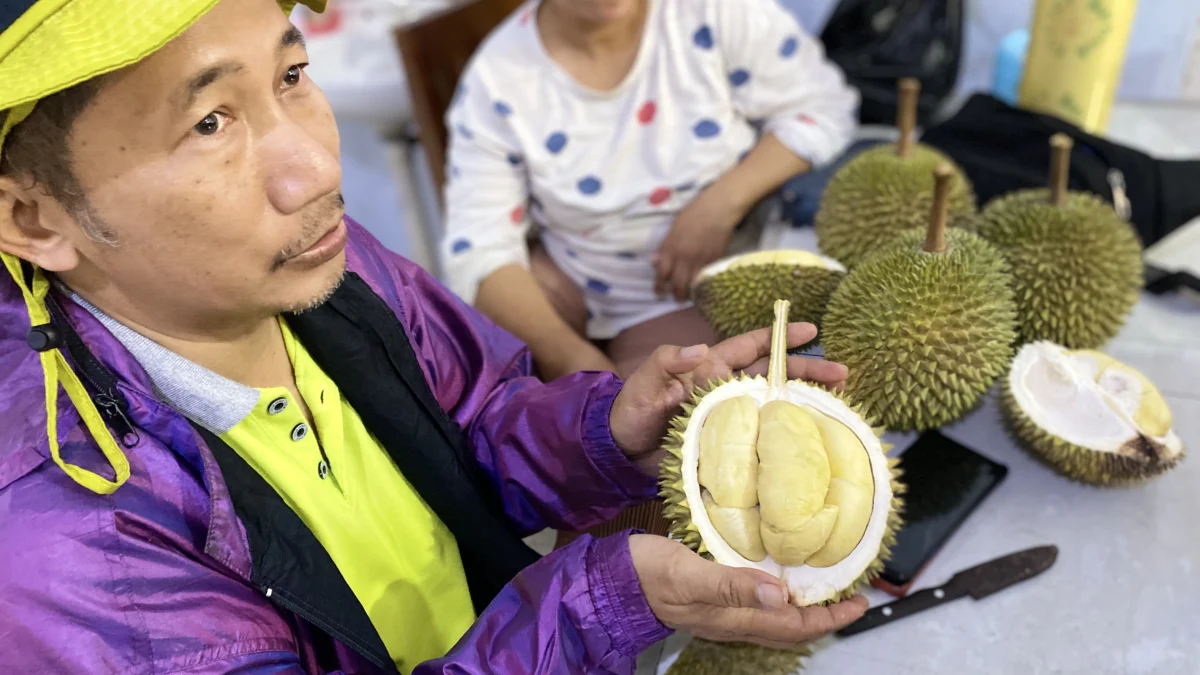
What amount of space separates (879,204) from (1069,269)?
8.5 inches

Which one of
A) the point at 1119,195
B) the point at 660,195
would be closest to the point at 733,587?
the point at 660,195

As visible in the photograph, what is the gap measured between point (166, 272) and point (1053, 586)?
817 millimetres

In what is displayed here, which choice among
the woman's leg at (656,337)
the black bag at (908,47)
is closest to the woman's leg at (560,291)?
the woman's leg at (656,337)

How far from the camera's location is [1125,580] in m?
0.77

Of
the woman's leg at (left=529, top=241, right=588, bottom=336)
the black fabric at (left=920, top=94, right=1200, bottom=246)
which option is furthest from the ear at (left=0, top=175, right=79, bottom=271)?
the black fabric at (left=920, top=94, right=1200, bottom=246)

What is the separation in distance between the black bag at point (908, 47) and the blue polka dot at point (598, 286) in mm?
731

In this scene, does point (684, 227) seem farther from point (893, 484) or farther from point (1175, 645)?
point (1175, 645)

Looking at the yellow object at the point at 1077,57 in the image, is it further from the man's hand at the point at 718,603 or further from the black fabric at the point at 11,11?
the black fabric at the point at 11,11

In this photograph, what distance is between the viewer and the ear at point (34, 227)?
21.6 inches

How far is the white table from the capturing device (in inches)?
28.4

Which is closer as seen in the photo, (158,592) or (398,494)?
(158,592)

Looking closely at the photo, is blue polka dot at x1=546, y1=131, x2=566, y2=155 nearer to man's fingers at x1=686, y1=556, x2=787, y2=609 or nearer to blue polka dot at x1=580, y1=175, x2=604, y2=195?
blue polka dot at x1=580, y1=175, x2=604, y2=195

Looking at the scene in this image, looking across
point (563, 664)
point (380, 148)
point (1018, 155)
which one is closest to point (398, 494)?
point (563, 664)

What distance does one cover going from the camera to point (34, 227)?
57 centimetres
